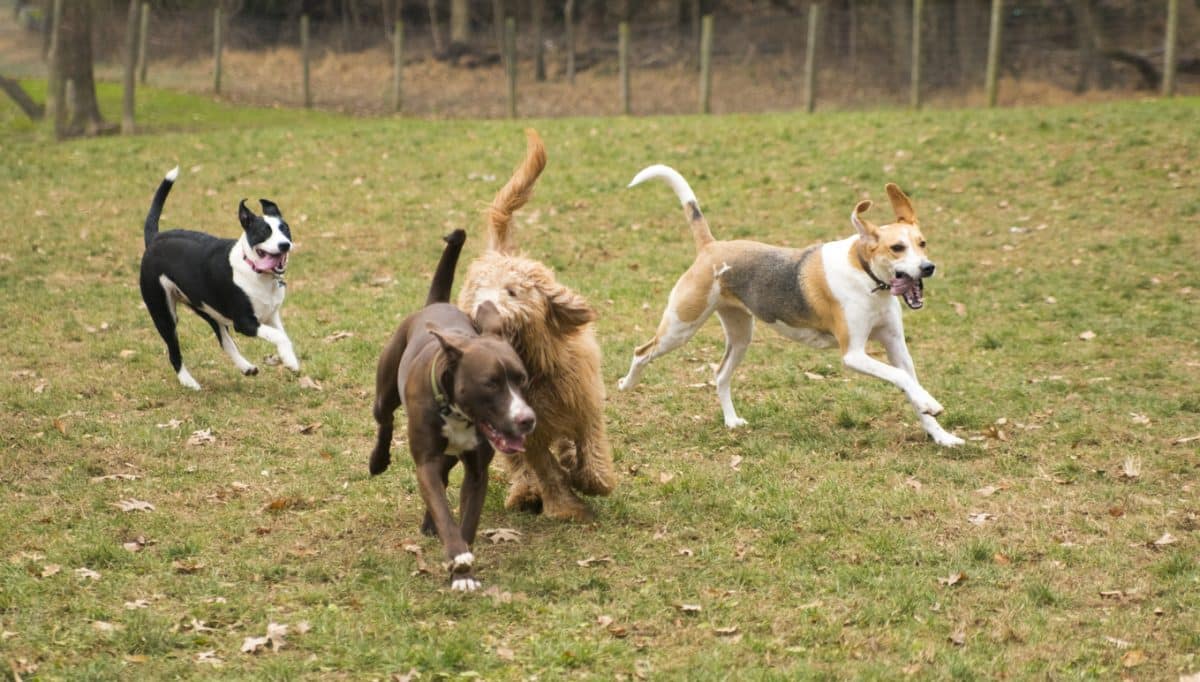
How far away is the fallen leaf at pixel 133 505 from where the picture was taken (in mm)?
5961

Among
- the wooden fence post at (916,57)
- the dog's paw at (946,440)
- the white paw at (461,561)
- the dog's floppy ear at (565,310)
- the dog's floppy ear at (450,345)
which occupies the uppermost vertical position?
the wooden fence post at (916,57)

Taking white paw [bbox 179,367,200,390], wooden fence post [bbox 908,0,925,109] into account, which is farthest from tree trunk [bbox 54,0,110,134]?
white paw [bbox 179,367,200,390]

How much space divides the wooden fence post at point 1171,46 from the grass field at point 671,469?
4.51 m

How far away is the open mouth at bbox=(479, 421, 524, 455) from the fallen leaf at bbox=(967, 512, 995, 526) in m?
2.38

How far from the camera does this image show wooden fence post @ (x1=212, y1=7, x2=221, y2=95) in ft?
85.5

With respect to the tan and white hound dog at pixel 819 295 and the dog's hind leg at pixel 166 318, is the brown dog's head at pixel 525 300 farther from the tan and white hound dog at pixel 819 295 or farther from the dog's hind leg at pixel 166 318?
the dog's hind leg at pixel 166 318

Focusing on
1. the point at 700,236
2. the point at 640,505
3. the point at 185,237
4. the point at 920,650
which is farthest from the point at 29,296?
the point at 920,650

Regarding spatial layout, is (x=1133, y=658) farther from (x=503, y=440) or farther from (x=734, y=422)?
(x=734, y=422)

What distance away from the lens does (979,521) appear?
5.79m

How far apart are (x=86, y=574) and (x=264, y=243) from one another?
3.10 m

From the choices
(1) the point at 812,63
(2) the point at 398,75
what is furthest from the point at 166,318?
(2) the point at 398,75

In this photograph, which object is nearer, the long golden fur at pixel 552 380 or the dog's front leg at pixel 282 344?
the long golden fur at pixel 552 380

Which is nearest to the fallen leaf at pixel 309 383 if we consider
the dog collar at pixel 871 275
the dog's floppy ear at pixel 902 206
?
the dog collar at pixel 871 275

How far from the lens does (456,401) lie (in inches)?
184
